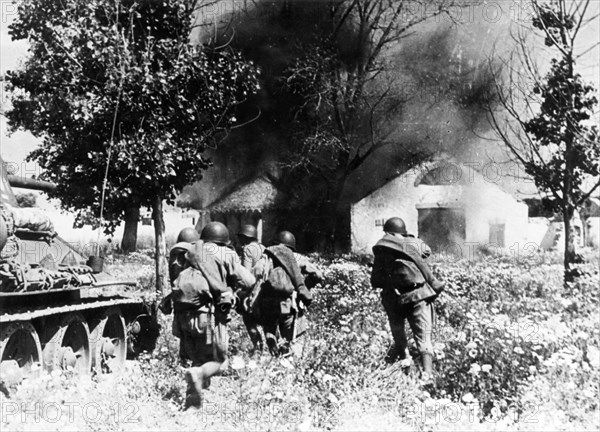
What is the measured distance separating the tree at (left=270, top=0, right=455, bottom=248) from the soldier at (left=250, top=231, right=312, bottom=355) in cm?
1476

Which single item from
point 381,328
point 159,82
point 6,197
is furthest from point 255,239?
point 159,82

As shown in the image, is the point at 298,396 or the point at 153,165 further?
the point at 153,165

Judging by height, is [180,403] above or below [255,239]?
below

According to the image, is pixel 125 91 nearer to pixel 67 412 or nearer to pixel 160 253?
pixel 160 253

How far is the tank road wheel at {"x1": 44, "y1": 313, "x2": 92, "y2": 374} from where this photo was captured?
6648mm

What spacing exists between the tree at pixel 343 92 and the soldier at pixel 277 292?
14.8m

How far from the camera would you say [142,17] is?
10.5m

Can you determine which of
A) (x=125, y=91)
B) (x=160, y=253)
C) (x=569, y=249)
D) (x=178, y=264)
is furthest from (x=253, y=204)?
(x=178, y=264)

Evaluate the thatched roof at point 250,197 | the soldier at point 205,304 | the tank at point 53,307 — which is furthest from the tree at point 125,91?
the thatched roof at point 250,197

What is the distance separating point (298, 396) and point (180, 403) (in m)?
1.09

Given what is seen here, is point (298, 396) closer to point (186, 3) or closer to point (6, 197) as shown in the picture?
point (6, 197)

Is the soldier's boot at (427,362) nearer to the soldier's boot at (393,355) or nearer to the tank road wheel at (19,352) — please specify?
the soldier's boot at (393,355)

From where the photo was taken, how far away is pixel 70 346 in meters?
7.21

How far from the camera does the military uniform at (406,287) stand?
6527mm
